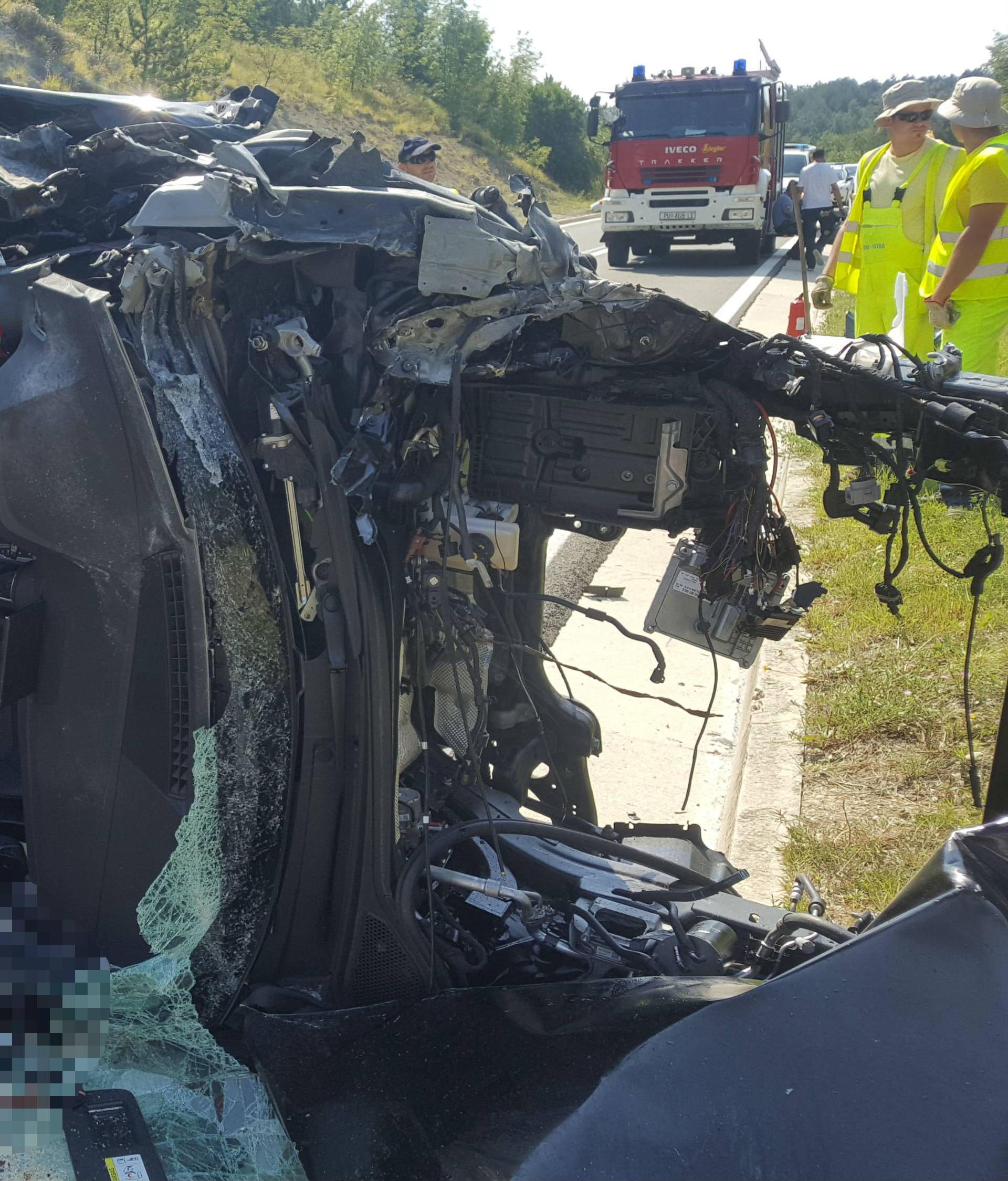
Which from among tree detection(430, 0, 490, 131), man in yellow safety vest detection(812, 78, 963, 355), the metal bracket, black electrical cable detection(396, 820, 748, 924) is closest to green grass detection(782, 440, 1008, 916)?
black electrical cable detection(396, 820, 748, 924)

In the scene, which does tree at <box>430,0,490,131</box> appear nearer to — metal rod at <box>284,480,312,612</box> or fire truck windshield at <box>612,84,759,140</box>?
fire truck windshield at <box>612,84,759,140</box>

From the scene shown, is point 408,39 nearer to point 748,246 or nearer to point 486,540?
point 748,246

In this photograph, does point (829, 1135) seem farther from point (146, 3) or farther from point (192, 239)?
point (146, 3)

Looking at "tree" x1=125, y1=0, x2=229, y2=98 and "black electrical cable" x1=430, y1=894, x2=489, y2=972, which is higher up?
"tree" x1=125, y1=0, x2=229, y2=98

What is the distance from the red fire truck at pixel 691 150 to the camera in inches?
706

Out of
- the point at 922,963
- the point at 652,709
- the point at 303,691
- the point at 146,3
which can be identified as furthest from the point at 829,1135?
the point at 146,3

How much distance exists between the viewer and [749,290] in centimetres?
1559

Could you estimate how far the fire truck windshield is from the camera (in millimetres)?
17891

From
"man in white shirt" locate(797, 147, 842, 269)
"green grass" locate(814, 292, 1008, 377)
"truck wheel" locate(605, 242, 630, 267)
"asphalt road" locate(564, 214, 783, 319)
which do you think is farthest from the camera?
"truck wheel" locate(605, 242, 630, 267)

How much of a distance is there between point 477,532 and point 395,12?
4409 cm

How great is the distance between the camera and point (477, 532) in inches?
91.7

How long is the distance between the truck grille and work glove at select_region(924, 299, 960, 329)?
514 inches

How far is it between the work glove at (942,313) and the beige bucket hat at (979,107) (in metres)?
0.96

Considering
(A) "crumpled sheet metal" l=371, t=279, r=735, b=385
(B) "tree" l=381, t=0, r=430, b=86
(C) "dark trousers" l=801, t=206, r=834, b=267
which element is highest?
(B) "tree" l=381, t=0, r=430, b=86
